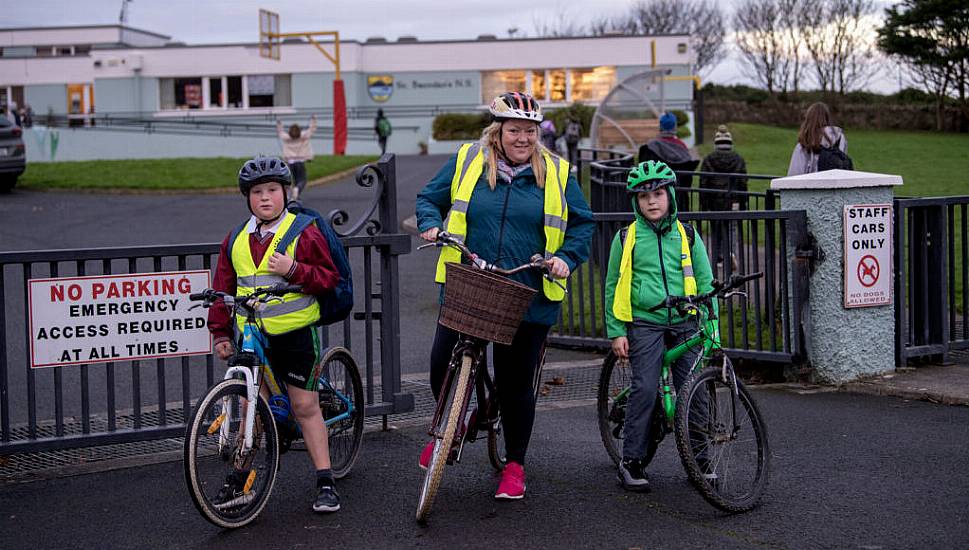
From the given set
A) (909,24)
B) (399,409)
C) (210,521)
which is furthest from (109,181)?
(909,24)

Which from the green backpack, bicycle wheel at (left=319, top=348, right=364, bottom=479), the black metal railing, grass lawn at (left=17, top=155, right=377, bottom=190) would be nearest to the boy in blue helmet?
bicycle wheel at (left=319, top=348, right=364, bottom=479)

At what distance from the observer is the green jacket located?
5625 mm

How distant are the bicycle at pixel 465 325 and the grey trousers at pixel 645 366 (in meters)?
0.60

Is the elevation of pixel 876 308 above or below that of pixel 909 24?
below

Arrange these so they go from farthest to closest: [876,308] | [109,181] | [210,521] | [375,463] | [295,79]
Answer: [295,79] → [109,181] → [876,308] → [375,463] → [210,521]

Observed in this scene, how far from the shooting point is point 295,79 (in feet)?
182

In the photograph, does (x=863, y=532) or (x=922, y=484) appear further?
(x=922, y=484)

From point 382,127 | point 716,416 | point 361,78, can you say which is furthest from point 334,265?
point 361,78

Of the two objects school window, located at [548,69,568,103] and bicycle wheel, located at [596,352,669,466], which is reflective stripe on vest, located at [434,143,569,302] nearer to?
bicycle wheel, located at [596,352,669,466]

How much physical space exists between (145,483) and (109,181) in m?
23.6

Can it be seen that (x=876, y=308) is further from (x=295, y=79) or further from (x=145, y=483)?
(x=295, y=79)

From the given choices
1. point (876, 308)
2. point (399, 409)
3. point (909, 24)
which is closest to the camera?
point (399, 409)

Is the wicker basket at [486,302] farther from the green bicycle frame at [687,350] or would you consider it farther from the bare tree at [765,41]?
the bare tree at [765,41]

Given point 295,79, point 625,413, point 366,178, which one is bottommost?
point 625,413
